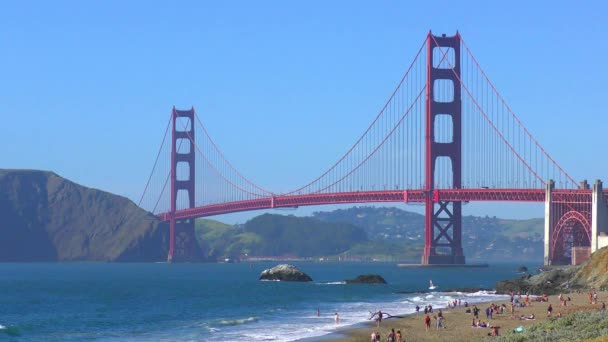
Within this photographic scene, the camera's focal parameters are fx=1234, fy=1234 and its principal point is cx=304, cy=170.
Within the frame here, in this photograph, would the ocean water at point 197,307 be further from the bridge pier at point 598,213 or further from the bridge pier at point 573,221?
the bridge pier at point 598,213

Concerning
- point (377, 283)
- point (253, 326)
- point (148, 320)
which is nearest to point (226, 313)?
point (148, 320)

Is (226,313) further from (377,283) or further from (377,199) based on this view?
(377,199)

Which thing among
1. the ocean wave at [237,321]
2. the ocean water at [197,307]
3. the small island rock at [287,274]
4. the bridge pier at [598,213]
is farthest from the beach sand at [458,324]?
the small island rock at [287,274]

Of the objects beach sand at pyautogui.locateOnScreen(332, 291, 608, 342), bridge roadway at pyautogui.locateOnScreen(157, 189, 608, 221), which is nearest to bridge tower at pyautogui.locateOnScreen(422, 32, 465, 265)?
bridge roadway at pyautogui.locateOnScreen(157, 189, 608, 221)

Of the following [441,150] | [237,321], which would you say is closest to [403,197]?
[441,150]

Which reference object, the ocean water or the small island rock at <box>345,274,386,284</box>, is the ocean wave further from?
the small island rock at <box>345,274,386,284</box>
